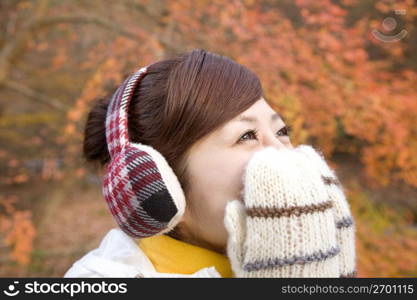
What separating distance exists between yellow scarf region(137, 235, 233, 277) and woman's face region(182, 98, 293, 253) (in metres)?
0.04

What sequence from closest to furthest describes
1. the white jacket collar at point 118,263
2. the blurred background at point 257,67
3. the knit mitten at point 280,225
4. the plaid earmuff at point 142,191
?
the knit mitten at point 280,225, the plaid earmuff at point 142,191, the white jacket collar at point 118,263, the blurred background at point 257,67

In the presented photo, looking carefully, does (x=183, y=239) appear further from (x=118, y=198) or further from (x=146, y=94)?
(x=146, y=94)

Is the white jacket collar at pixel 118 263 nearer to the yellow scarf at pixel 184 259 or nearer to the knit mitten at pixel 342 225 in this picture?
the yellow scarf at pixel 184 259

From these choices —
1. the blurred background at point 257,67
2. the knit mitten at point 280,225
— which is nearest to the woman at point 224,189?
the knit mitten at point 280,225

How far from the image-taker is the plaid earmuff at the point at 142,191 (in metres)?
1.31

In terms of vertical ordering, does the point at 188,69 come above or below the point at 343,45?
above

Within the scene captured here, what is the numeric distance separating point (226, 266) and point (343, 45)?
3613 mm

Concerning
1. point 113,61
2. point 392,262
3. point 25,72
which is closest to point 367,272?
point 392,262

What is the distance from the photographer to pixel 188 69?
1479 millimetres

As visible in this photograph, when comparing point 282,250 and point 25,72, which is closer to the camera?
point 282,250

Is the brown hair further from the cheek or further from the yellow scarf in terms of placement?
the yellow scarf

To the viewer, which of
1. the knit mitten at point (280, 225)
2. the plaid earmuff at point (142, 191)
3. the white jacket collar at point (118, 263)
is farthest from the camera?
the white jacket collar at point (118, 263)

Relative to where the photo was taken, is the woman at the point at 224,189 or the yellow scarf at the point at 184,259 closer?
the woman at the point at 224,189

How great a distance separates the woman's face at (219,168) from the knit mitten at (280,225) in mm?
73
